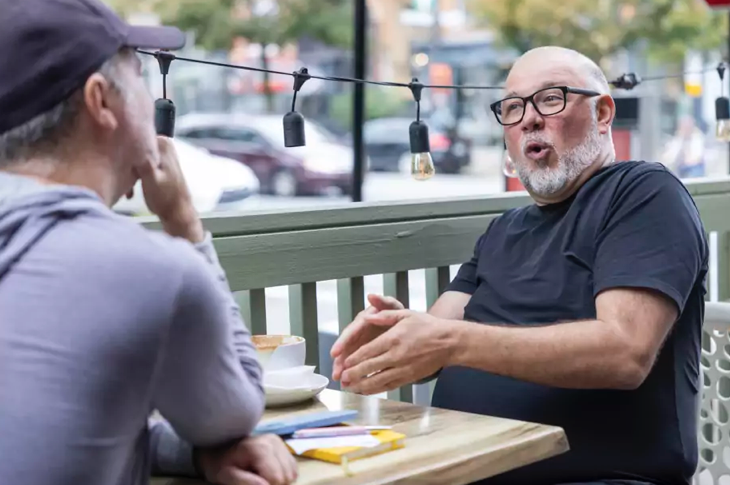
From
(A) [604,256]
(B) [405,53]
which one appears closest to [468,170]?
(B) [405,53]

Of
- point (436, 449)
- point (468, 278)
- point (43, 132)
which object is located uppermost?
point (43, 132)

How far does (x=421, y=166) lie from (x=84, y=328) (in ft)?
5.11

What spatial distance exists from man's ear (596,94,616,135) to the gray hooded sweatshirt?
→ 1335 millimetres

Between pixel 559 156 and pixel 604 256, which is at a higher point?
pixel 559 156

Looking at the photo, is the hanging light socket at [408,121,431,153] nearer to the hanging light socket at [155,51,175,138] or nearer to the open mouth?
the open mouth

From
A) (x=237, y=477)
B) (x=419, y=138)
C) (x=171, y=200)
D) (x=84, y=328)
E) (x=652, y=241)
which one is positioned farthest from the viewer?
(x=419, y=138)

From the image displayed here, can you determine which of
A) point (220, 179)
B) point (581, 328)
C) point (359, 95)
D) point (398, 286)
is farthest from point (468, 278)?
point (220, 179)

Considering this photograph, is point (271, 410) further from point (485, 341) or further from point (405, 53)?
point (405, 53)

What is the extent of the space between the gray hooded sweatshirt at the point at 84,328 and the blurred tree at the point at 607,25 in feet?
19.6

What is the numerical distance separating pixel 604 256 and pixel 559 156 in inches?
12.7

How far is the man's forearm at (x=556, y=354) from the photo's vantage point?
1767 mm

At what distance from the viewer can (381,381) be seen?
1.72 m

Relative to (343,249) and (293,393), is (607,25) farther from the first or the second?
(293,393)

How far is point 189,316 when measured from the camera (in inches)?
41.8
